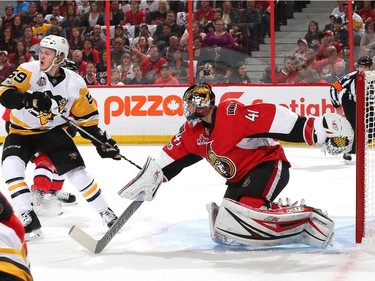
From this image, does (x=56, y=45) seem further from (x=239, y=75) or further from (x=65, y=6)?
(x=65, y=6)

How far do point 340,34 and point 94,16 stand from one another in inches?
101

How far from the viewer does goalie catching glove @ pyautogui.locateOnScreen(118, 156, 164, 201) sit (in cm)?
409

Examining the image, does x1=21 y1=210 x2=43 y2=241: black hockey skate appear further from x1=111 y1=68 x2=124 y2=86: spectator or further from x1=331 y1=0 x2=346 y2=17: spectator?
x1=331 y1=0 x2=346 y2=17: spectator

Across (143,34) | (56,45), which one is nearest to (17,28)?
A: (143,34)

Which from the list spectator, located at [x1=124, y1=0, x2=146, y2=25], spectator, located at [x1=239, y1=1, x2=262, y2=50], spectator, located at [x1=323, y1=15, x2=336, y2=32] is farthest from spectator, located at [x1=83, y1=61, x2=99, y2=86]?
spectator, located at [x1=323, y1=15, x2=336, y2=32]

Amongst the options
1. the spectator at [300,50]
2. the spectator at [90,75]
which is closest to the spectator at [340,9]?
the spectator at [300,50]

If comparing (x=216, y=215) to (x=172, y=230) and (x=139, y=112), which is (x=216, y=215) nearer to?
(x=172, y=230)

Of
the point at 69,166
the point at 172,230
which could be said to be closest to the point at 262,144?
the point at 172,230

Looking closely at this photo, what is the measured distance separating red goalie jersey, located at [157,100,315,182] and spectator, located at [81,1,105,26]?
493cm

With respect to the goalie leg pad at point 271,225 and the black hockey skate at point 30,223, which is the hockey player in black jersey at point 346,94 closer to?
the goalie leg pad at point 271,225

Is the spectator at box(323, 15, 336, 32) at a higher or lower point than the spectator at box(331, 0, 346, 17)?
lower

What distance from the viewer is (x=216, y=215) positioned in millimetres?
4051

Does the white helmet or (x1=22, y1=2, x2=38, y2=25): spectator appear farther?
(x1=22, y1=2, x2=38, y2=25): spectator

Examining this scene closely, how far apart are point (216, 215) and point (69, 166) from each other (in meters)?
0.90
